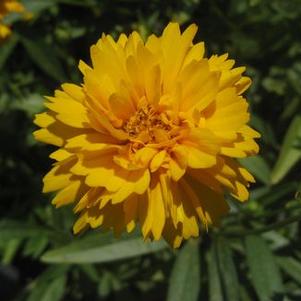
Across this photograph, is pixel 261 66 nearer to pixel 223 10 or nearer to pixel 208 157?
pixel 223 10

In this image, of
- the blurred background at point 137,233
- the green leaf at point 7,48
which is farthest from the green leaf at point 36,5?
the green leaf at point 7,48

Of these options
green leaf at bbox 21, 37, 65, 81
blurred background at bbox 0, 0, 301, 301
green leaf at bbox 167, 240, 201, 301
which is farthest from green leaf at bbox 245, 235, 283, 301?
green leaf at bbox 21, 37, 65, 81

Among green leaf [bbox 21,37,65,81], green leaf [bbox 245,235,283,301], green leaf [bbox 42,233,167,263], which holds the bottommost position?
green leaf [bbox 245,235,283,301]

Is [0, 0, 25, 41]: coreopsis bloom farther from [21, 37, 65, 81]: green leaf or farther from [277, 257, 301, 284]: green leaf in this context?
[277, 257, 301, 284]: green leaf

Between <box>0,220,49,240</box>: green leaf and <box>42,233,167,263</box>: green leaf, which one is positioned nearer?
<box>42,233,167,263</box>: green leaf

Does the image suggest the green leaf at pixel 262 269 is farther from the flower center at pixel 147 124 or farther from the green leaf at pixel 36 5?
the green leaf at pixel 36 5

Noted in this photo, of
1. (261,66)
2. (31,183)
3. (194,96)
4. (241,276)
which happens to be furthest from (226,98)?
(31,183)

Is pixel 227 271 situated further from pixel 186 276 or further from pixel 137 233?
pixel 137 233

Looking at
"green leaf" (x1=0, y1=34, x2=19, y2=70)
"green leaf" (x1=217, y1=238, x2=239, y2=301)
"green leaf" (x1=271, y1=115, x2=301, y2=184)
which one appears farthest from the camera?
"green leaf" (x1=0, y1=34, x2=19, y2=70)

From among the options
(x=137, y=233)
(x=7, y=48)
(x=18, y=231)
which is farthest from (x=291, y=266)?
(x=7, y=48)
